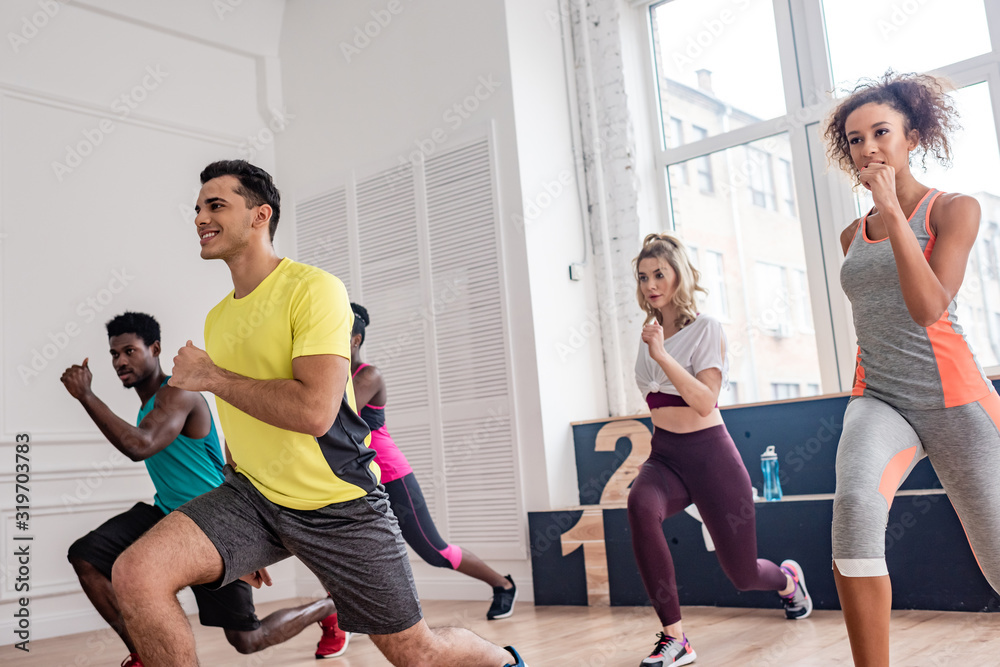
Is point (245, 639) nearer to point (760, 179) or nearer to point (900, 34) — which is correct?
point (760, 179)

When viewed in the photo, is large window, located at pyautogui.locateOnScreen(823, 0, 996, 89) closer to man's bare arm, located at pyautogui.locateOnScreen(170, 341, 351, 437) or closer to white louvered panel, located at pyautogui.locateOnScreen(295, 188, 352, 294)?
white louvered panel, located at pyautogui.locateOnScreen(295, 188, 352, 294)

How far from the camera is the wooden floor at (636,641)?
271 cm

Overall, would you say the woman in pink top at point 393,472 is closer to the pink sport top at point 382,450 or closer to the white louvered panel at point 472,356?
the pink sport top at point 382,450

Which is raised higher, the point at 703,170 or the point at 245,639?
the point at 703,170

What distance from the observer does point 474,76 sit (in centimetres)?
500

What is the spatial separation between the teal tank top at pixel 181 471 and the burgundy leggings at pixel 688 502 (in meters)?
1.49

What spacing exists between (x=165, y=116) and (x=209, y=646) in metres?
3.31

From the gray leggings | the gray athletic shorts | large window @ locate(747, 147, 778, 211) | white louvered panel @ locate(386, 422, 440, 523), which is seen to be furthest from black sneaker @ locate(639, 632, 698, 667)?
large window @ locate(747, 147, 778, 211)

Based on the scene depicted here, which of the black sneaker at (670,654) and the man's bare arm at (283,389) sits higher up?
the man's bare arm at (283,389)

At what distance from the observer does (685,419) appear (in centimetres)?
289

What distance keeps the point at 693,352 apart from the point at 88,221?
3.73 m

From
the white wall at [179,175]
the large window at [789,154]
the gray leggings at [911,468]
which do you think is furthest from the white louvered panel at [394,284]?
the gray leggings at [911,468]

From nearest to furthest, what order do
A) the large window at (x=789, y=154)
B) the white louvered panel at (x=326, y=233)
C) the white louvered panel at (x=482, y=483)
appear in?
the large window at (x=789, y=154)
the white louvered panel at (x=482, y=483)
the white louvered panel at (x=326, y=233)

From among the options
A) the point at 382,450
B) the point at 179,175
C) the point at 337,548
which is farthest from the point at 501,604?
the point at 179,175
